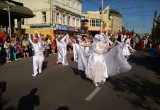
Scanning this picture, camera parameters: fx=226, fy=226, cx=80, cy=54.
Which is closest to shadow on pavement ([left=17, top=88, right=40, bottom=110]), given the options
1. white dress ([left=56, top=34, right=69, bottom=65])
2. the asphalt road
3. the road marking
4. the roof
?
the asphalt road

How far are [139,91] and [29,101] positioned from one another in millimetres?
3593

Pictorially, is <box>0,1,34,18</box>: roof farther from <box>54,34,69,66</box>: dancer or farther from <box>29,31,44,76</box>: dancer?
<box>29,31,44,76</box>: dancer

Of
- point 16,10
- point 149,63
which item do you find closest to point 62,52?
point 149,63

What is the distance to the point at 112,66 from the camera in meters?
9.05

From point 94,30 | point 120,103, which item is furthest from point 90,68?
point 94,30

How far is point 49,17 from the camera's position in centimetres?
4172

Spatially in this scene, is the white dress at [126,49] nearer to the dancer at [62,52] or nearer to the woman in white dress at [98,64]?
the dancer at [62,52]

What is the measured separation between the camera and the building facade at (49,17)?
41688mm

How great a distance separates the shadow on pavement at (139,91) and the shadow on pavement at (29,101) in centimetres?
252

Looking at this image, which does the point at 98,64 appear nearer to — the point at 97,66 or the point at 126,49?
the point at 97,66

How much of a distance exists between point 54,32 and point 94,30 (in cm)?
2873

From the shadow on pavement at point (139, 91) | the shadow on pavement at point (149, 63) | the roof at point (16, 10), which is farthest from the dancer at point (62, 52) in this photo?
the roof at point (16, 10)

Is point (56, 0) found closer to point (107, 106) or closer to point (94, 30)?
point (94, 30)

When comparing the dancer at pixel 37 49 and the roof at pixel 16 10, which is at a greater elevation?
the roof at pixel 16 10
